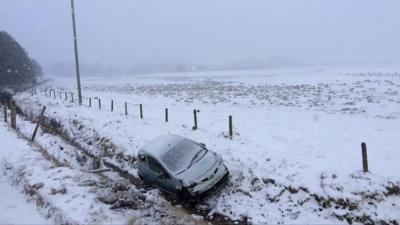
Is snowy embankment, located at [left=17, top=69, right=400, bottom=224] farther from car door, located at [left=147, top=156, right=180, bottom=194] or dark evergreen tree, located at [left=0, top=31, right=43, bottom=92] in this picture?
dark evergreen tree, located at [left=0, top=31, right=43, bottom=92]

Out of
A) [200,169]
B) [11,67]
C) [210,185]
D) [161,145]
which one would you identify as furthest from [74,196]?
[11,67]

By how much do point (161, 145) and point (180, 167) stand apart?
156 centimetres

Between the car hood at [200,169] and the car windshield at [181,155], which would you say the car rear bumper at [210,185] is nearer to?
the car hood at [200,169]

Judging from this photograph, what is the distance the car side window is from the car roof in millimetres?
204

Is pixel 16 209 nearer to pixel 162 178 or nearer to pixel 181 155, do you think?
pixel 162 178

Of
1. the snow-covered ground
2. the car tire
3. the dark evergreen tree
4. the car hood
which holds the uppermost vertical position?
the dark evergreen tree

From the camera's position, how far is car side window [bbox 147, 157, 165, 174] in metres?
11.7

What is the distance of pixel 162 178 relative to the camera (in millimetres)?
11539

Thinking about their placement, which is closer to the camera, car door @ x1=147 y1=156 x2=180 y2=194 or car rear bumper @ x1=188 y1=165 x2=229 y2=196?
car rear bumper @ x1=188 y1=165 x2=229 y2=196

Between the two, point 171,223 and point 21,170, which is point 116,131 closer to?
point 21,170

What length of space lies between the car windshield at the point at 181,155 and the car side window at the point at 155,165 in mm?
232

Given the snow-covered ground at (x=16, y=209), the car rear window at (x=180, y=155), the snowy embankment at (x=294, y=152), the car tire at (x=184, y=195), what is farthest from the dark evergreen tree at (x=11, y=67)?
the car tire at (x=184, y=195)

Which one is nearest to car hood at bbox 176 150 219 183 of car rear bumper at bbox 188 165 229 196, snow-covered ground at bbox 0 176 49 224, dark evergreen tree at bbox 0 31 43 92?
car rear bumper at bbox 188 165 229 196

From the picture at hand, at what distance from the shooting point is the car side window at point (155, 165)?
11.7m
